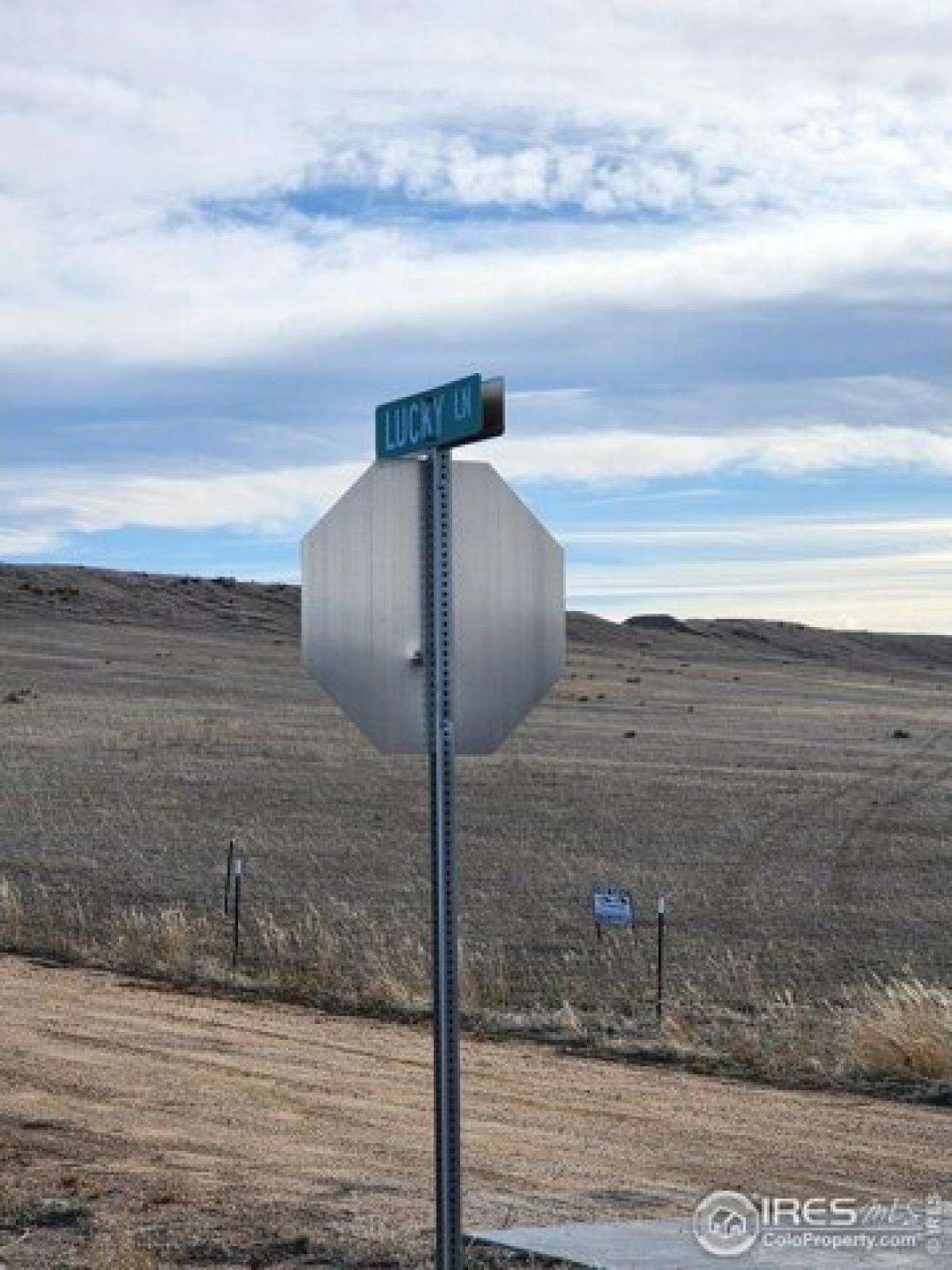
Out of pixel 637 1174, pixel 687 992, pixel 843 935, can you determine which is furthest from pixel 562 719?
pixel 637 1174

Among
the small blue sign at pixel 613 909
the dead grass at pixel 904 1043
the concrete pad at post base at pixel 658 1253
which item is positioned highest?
the small blue sign at pixel 613 909

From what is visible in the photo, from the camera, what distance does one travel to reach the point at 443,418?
716cm

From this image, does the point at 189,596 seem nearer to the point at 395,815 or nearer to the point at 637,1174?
the point at 395,815

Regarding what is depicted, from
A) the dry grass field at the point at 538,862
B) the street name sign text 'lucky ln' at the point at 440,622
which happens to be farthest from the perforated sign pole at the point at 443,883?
the dry grass field at the point at 538,862

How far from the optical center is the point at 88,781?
36.3 meters

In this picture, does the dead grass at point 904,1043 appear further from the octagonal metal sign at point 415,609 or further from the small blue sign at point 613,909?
the octagonal metal sign at point 415,609

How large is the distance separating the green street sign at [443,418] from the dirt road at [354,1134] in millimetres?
3242

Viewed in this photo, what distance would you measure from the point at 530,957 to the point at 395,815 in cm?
1423

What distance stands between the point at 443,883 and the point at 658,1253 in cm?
208

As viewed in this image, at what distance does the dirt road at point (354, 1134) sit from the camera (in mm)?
9508

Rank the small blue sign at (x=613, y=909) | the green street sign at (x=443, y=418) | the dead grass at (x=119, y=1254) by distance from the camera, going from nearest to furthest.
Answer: the green street sign at (x=443, y=418)
the dead grass at (x=119, y=1254)
the small blue sign at (x=613, y=909)

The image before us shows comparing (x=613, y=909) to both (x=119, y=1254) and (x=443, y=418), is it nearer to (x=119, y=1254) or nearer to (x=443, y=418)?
(x=119, y=1254)

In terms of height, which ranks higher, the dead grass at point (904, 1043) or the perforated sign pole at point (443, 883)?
the perforated sign pole at point (443, 883)

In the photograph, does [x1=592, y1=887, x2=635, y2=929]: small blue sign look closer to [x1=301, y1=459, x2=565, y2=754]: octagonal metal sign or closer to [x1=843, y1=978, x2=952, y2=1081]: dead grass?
[x1=843, y1=978, x2=952, y2=1081]: dead grass
